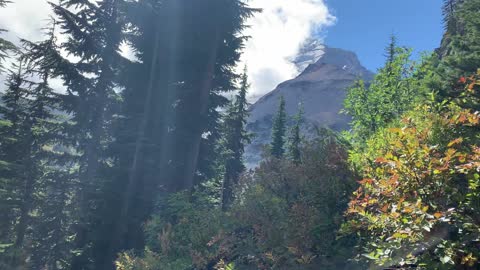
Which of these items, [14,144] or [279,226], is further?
[14,144]

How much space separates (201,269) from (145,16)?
690 inches

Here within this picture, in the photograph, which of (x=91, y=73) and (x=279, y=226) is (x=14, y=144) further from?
(x=279, y=226)

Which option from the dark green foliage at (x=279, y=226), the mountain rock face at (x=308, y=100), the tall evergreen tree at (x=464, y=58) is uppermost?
the mountain rock face at (x=308, y=100)

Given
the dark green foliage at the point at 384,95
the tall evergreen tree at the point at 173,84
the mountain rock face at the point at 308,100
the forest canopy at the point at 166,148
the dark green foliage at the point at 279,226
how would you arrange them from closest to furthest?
the dark green foliage at the point at 279,226 < the forest canopy at the point at 166,148 < the dark green foliage at the point at 384,95 < the tall evergreen tree at the point at 173,84 < the mountain rock face at the point at 308,100

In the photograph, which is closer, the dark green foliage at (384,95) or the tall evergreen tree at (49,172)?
the dark green foliage at (384,95)

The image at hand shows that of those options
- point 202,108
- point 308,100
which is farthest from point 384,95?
point 308,100

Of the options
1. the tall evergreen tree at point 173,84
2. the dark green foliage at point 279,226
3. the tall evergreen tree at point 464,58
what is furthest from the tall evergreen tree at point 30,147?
the tall evergreen tree at point 464,58

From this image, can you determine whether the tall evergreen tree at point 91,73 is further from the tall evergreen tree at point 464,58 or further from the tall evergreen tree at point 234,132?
the tall evergreen tree at point 464,58

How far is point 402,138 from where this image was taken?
175 inches

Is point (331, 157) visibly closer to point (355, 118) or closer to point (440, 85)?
point (440, 85)

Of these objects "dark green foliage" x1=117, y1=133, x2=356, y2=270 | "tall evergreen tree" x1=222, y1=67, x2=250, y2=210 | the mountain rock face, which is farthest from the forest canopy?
the mountain rock face

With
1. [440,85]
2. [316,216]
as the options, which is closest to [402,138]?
[316,216]

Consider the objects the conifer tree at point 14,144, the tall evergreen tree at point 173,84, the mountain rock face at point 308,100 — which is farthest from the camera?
the mountain rock face at point 308,100

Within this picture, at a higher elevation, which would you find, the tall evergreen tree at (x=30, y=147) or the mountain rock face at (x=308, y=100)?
the mountain rock face at (x=308, y=100)
